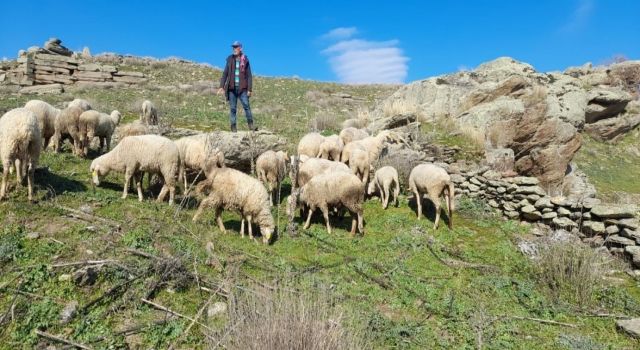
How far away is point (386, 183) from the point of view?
10.8 metres

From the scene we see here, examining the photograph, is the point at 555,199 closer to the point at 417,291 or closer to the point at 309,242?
the point at 417,291

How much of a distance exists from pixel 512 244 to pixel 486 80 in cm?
1258

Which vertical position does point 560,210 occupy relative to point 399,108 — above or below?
below

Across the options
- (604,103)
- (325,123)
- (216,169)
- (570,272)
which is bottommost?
(570,272)

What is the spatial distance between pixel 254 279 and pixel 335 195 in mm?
Answer: 3953

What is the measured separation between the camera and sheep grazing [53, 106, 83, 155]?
10.7 meters

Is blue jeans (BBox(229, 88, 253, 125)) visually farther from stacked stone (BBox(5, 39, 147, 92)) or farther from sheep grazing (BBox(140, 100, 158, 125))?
stacked stone (BBox(5, 39, 147, 92))

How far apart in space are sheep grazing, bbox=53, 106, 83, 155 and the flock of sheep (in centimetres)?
2

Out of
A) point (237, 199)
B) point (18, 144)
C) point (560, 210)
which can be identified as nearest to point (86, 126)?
point (18, 144)

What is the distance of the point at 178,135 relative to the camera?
1318 centimetres

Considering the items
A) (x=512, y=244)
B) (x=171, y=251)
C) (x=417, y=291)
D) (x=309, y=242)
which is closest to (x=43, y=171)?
(x=171, y=251)

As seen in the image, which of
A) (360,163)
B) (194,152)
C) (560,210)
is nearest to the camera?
(194,152)

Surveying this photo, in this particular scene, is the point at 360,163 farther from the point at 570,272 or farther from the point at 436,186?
the point at 570,272

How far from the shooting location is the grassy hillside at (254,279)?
455 cm
